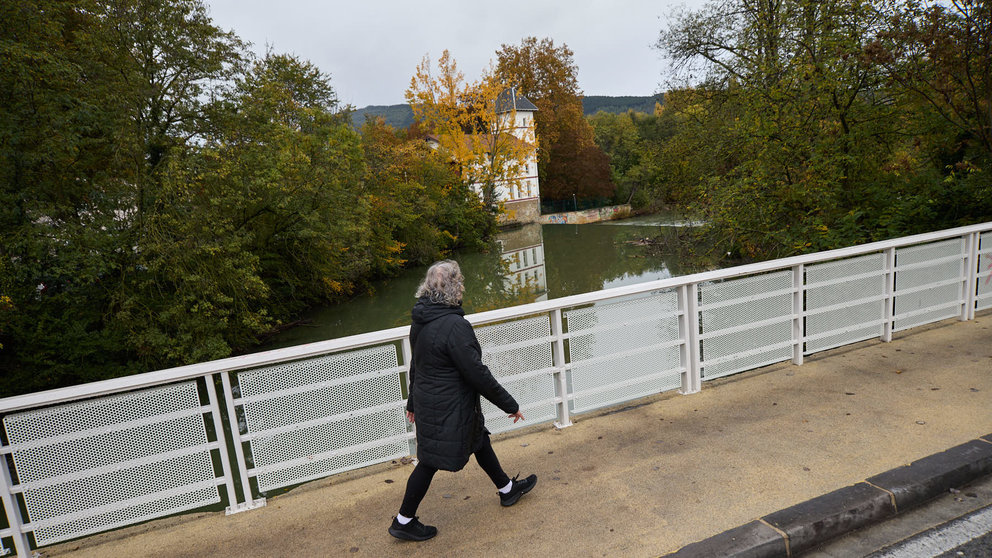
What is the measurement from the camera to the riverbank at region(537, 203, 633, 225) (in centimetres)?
6162

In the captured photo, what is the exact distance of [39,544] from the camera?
3.57 m

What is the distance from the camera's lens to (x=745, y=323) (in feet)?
18.0

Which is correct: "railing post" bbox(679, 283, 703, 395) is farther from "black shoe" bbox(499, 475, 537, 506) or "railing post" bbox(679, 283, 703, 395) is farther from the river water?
the river water

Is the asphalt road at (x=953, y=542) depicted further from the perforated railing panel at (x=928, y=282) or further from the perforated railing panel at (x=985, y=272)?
the perforated railing panel at (x=985, y=272)

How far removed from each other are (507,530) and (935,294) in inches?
243

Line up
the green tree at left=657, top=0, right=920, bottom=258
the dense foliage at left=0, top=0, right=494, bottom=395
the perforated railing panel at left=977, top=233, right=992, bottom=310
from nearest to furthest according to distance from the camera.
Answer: the perforated railing panel at left=977, top=233, right=992, bottom=310, the green tree at left=657, top=0, right=920, bottom=258, the dense foliage at left=0, top=0, right=494, bottom=395

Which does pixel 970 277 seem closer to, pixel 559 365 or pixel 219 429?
pixel 559 365

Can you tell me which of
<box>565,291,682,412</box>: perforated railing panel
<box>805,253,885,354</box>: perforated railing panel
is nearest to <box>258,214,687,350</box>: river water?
<box>805,253,885,354</box>: perforated railing panel

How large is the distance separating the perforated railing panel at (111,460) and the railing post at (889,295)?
665 centimetres

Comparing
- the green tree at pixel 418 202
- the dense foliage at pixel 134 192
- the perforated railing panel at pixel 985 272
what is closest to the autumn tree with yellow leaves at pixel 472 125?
the green tree at pixel 418 202

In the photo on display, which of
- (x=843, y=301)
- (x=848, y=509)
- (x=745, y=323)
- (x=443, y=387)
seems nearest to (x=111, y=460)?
(x=443, y=387)

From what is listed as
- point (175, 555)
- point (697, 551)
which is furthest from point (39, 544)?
point (697, 551)

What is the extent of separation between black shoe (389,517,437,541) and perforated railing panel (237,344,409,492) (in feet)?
3.29

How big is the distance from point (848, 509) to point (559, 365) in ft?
7.13
